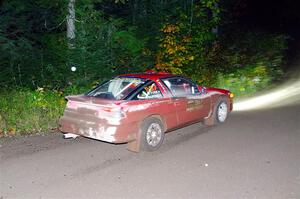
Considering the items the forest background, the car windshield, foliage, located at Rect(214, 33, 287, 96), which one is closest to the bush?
the forest background

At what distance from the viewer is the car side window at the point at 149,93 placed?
24.4 feet

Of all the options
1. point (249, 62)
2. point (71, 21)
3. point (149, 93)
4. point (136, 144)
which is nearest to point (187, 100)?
point (149, 93)

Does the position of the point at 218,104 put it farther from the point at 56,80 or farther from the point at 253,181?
the point at 56,80

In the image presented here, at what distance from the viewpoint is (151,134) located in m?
7.45

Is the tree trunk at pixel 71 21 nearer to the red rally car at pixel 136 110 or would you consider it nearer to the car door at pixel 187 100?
the red rally car at pixel 136 110

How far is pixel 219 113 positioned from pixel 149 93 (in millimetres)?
3040

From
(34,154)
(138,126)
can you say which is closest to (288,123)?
(138,126)

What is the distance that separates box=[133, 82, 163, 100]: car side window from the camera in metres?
7.45

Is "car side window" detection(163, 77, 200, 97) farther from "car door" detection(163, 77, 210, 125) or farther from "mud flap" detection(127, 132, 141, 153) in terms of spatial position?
"mud flap" detection(127, 132, 141, 153)

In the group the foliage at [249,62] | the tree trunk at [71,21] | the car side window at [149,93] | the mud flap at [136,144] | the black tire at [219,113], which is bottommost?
the mud flap at [136,144]

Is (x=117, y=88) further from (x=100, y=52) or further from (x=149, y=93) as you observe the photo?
(x=100, y=52)

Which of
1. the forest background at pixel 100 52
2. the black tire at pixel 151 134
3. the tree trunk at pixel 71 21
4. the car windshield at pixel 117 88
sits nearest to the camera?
the black tire at pixel 151 134

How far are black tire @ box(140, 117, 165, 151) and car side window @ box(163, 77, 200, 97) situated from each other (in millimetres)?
1009

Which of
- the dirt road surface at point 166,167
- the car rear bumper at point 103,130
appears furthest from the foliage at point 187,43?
the car rear bumper at point 103,130
